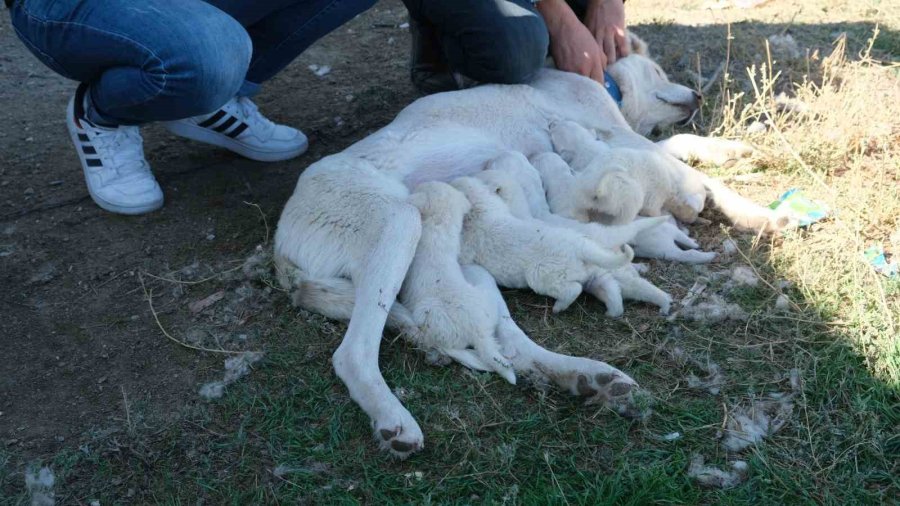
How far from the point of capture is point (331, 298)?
2455 mm

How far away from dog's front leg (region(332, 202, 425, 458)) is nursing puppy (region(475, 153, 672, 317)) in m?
0.37

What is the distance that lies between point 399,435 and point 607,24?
240 centimetres

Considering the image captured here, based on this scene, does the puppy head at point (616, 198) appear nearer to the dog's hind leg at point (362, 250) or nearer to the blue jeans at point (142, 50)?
the dog's hind leg at point (362, 250)

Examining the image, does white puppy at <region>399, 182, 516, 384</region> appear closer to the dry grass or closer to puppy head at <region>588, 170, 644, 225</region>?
puppy head at <region>588, 170, 644, 225</region>

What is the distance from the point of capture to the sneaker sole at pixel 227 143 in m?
3.46

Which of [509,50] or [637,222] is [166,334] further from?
[509,50]

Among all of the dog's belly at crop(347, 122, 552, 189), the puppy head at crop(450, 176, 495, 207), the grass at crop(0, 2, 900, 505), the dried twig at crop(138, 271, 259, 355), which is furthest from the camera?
the dog's belly at crop(347, 122, 552, 189)

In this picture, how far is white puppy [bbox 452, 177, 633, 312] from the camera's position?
239cm

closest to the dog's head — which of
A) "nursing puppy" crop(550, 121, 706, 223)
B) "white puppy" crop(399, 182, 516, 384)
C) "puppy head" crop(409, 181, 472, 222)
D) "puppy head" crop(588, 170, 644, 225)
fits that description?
"nursing puppy" crop(550, 121, 706, 223)

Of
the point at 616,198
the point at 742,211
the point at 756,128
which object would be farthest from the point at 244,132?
the point at 756,128

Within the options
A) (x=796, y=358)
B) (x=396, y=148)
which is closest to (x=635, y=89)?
(x=396, y=148)

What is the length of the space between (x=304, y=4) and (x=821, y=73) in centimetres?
257

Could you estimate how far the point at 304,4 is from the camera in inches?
133

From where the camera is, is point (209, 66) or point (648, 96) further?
point (648, 96)
